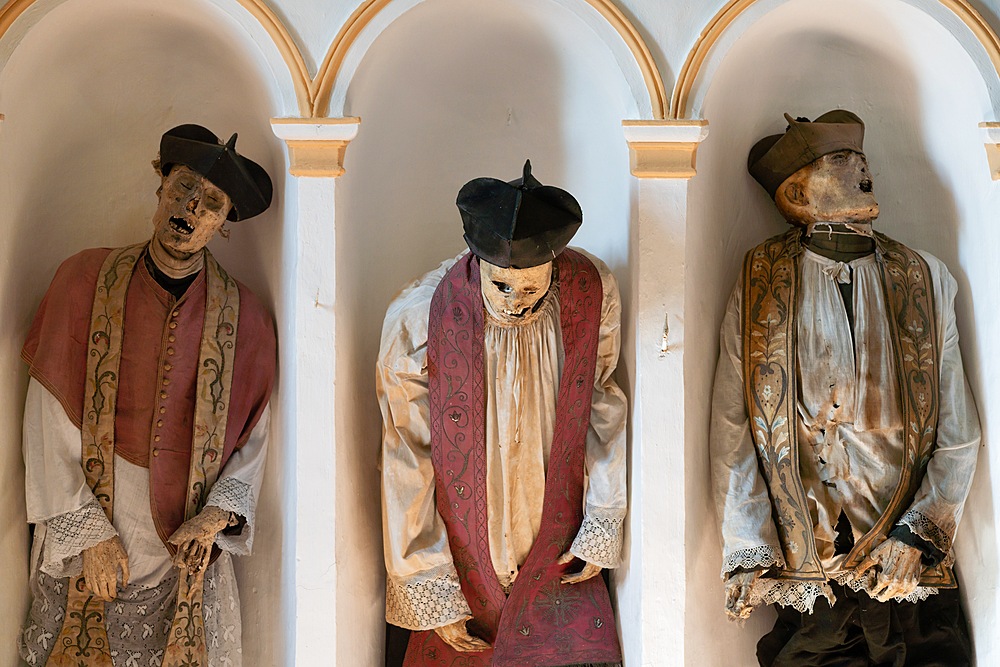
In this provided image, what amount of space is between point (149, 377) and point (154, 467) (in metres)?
0.21

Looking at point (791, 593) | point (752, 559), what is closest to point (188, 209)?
point (752, 559)

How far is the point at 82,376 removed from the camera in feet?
11.0

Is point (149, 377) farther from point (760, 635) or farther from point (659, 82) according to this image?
point (760, 635)

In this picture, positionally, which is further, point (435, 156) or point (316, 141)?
point (435, 156)

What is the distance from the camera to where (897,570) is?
3.27 m

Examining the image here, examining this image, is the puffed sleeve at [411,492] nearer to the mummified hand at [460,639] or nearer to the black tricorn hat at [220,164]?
the mummified hand at [460,639]

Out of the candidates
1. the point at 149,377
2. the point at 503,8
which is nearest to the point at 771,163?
the point at 503,8

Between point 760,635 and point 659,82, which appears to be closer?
point 659,82

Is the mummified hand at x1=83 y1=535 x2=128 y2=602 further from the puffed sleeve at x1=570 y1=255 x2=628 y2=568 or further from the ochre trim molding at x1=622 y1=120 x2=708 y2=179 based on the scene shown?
the ochre trim molding at x1=622 y1=120 x2=708 y2=179

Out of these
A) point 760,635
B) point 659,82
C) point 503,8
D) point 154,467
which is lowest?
point 760,635

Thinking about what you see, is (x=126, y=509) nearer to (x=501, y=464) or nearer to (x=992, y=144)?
A: (x=501, y=464)

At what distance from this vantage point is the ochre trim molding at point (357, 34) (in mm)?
3324

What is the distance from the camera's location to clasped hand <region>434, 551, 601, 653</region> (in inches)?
132

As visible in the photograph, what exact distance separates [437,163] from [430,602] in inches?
43.1
